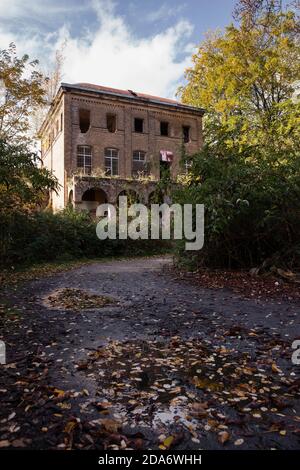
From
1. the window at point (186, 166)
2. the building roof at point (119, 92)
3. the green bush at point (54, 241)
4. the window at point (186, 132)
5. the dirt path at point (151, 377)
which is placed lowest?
the dirt path at point (151, 377)

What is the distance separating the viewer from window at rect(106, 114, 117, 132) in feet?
97.6

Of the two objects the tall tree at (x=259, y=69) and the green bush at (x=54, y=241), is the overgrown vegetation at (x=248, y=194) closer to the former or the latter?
the tall tree at (x=259, y=69)

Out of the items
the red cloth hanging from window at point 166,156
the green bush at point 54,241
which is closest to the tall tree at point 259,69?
the green bush at point 54,241

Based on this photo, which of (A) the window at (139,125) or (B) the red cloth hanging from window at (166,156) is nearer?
(A) the window at (139,125)

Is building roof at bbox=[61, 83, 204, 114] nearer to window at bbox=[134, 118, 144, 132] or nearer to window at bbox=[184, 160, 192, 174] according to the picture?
window at bbox=[134, 118, 144, 132]

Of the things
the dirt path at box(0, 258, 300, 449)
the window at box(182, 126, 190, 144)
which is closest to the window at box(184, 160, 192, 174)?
the dirt path at box(0, 258, 300, 449)

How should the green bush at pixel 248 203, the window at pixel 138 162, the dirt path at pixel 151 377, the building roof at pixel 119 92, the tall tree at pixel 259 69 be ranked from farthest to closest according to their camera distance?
the window at pixel 138 162 → the building roof at pixel 119 92 → the tall tree at pixel 259 69 → the green bush at pixel 248 203 → the dirt path at pixel 151 377

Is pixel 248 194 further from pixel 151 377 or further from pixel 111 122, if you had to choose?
pixel 111 122

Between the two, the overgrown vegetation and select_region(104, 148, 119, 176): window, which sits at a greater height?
select_region(104, 148, 119, 176): window

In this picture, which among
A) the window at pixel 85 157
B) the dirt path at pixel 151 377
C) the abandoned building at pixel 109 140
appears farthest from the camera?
the window at pixel 85 157

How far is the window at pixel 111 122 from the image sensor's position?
29750mm

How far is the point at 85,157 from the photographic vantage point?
1109 inches

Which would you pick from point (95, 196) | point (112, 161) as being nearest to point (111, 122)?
point (112, 161)
